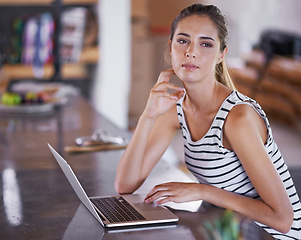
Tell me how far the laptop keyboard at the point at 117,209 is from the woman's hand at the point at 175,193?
0.06m

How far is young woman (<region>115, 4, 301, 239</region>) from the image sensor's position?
128 centimetres

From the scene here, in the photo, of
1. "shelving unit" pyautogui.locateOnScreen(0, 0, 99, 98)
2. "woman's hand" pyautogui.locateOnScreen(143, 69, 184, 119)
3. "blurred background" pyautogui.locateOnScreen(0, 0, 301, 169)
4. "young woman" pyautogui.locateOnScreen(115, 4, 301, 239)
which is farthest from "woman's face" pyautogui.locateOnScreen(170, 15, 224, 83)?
"shelving unit" pyautogui.locateOnScreen(0, 0, 99, 98)

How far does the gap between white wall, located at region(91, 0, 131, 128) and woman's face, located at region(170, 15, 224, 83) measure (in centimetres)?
305

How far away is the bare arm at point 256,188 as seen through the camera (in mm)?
1269

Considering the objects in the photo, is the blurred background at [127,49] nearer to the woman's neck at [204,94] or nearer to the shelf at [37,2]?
the shelf at [37,2]

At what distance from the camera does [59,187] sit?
1.53 m

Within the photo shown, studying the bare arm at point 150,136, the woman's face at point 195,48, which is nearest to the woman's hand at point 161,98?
the bare arm at point 150,136

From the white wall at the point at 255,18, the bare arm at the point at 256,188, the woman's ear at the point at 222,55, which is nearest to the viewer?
the bare arm at the point at 256,188

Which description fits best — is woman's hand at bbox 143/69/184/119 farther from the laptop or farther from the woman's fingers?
the laptop

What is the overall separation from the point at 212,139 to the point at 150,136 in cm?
26

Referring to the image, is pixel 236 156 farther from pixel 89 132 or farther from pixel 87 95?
pixel 87 95

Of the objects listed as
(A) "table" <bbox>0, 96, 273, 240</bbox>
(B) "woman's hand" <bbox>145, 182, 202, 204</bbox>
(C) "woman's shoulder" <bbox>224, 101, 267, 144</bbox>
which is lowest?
(A) "table" <bbox>0, 96, 273, 240</bbox>

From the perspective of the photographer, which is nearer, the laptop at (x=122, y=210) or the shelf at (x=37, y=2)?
the laptop at (x=122, y=210)

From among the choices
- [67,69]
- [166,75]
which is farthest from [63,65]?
[166,75]
